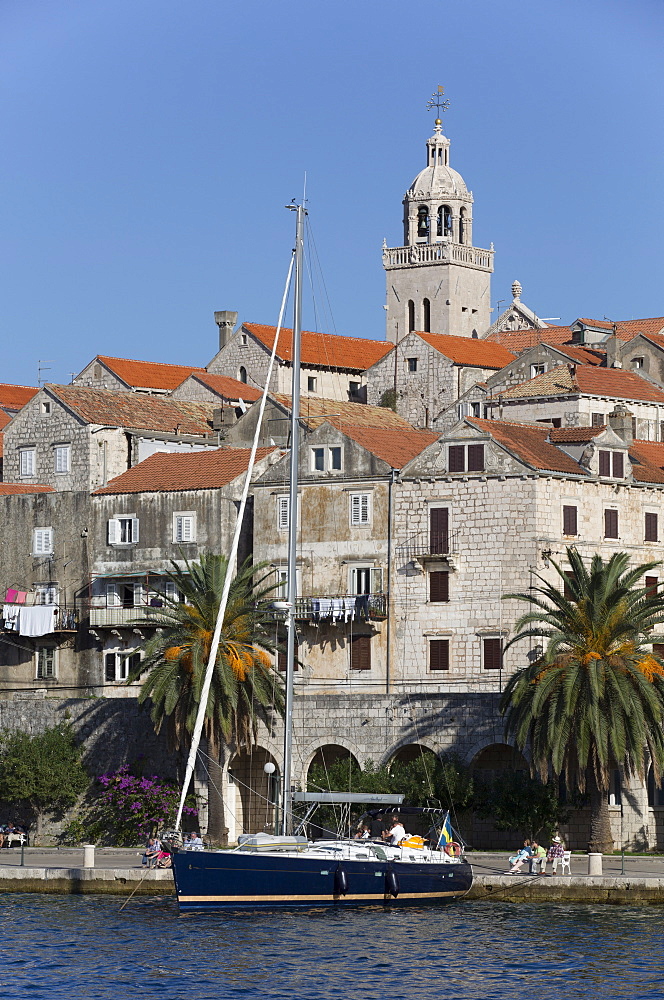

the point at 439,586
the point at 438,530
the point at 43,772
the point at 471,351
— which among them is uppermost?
the point at 471,351

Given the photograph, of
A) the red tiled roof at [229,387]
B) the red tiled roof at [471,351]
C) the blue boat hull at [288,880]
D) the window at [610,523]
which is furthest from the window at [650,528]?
the red tiled roof at [471,351]

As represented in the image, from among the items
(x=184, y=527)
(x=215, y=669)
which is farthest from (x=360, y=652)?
(x=215, y=669)

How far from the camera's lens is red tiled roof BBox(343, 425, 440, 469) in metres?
79.3

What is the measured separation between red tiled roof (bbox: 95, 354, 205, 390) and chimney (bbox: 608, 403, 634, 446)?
2893 centimetres

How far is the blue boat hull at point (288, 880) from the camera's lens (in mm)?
56719

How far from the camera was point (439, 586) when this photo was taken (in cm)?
7656

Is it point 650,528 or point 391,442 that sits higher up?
point 391,442

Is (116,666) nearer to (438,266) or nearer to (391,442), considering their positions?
(391,442)

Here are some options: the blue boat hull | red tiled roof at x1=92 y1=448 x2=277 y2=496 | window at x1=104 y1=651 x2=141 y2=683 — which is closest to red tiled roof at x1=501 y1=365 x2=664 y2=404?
red tiled roof at x1=92 y1=448 x2=277 y2=496

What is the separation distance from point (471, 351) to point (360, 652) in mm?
34384

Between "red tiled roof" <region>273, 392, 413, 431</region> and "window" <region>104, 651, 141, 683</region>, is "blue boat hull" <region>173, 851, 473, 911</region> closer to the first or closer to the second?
"window" <region>104, 651, 141, 683</region>

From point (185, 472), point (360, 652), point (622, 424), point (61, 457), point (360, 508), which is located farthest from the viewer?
point (61, 457)

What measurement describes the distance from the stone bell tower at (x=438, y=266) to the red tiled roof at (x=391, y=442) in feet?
138

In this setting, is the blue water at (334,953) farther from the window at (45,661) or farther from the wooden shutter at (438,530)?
the window at (45,661)
